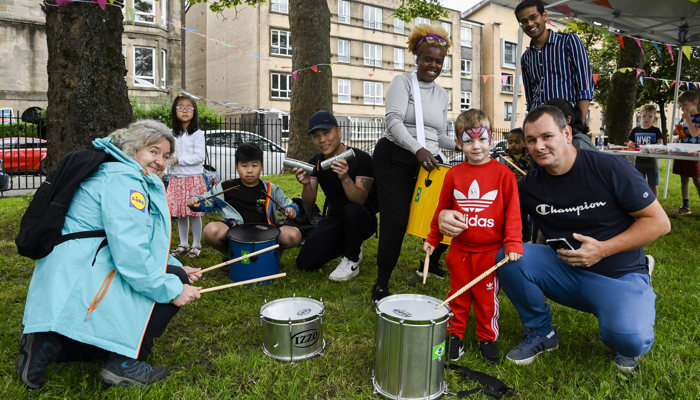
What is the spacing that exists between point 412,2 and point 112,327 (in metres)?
12.5

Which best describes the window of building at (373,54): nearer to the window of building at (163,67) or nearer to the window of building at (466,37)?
the window of building at (466,37)

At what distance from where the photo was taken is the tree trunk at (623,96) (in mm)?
10312

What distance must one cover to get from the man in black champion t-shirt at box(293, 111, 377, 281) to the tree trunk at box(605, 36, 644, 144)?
28.0 ft

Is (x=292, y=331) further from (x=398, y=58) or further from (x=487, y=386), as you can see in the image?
(x=398, y=58)

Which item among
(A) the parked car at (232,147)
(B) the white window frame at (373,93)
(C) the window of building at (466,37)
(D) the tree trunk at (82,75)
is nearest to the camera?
(D) the tree trunk at (82,75)

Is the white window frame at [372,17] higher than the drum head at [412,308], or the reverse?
the white window frame at [372,17]

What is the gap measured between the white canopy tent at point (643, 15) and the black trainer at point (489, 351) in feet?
15.4

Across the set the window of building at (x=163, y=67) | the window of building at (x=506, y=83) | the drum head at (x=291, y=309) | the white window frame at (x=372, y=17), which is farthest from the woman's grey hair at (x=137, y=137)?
the window of building at (x=506, y=83)

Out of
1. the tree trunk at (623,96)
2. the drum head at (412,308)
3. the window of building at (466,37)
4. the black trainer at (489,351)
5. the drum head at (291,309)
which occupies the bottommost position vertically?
the black trainer at (489,351)

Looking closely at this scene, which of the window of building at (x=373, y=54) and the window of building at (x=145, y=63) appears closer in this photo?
the window of building at (x=145, y=63)

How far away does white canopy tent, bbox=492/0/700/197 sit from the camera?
22.4ft

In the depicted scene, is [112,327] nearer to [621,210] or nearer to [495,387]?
[495,387]

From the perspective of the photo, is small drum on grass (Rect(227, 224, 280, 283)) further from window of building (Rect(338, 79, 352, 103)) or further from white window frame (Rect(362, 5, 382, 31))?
white window frame (Rect(362, 5, 382, 31))

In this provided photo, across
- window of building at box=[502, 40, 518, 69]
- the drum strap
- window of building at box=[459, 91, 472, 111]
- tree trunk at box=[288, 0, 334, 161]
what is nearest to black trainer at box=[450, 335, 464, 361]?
the drum strap
